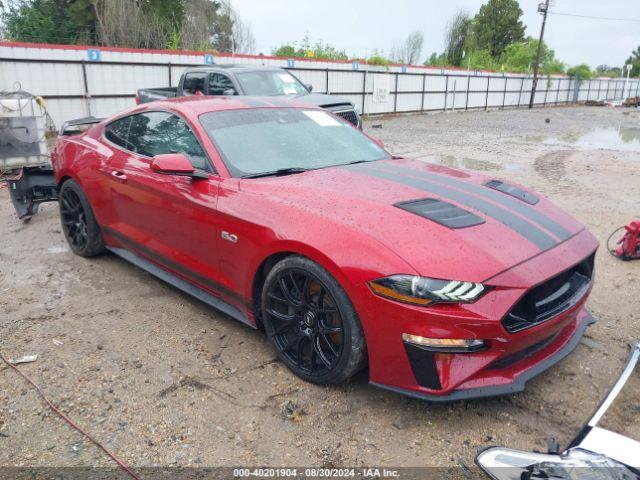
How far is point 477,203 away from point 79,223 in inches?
146

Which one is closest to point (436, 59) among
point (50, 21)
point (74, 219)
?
point (50, 21)

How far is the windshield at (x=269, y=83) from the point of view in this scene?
31.4 feet

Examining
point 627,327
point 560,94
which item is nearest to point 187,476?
point 627,327

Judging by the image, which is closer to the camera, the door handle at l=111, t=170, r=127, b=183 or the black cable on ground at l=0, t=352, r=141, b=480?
the black cable on ground at l=0, t=352, r=141, b=480

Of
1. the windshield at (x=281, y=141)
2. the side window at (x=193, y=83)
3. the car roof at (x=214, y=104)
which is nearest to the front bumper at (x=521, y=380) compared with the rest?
the windshield at (x=281, y=141)

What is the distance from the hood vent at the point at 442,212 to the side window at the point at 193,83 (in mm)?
8212

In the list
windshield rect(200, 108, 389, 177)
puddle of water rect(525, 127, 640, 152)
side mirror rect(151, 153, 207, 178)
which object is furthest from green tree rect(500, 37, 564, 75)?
side mirror rect(151, 153, 207, 178)

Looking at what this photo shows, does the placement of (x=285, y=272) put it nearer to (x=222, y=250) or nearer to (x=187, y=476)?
(x=222, y=250)

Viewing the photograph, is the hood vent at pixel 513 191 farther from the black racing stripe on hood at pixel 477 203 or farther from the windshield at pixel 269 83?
the windshield at pixel 269 83

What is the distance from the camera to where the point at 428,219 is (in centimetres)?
268

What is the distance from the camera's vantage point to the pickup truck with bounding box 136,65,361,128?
31.4 feet

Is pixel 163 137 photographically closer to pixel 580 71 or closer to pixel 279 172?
pixel 279 172

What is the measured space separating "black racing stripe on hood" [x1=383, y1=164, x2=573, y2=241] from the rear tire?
8.91 feet

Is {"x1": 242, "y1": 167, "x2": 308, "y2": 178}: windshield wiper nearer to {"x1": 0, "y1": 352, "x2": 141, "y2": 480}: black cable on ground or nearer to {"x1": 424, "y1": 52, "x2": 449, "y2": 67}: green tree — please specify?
{"x1": 0, "y1": 352, "x2": 141, "y2": 480}: black cable on ground
